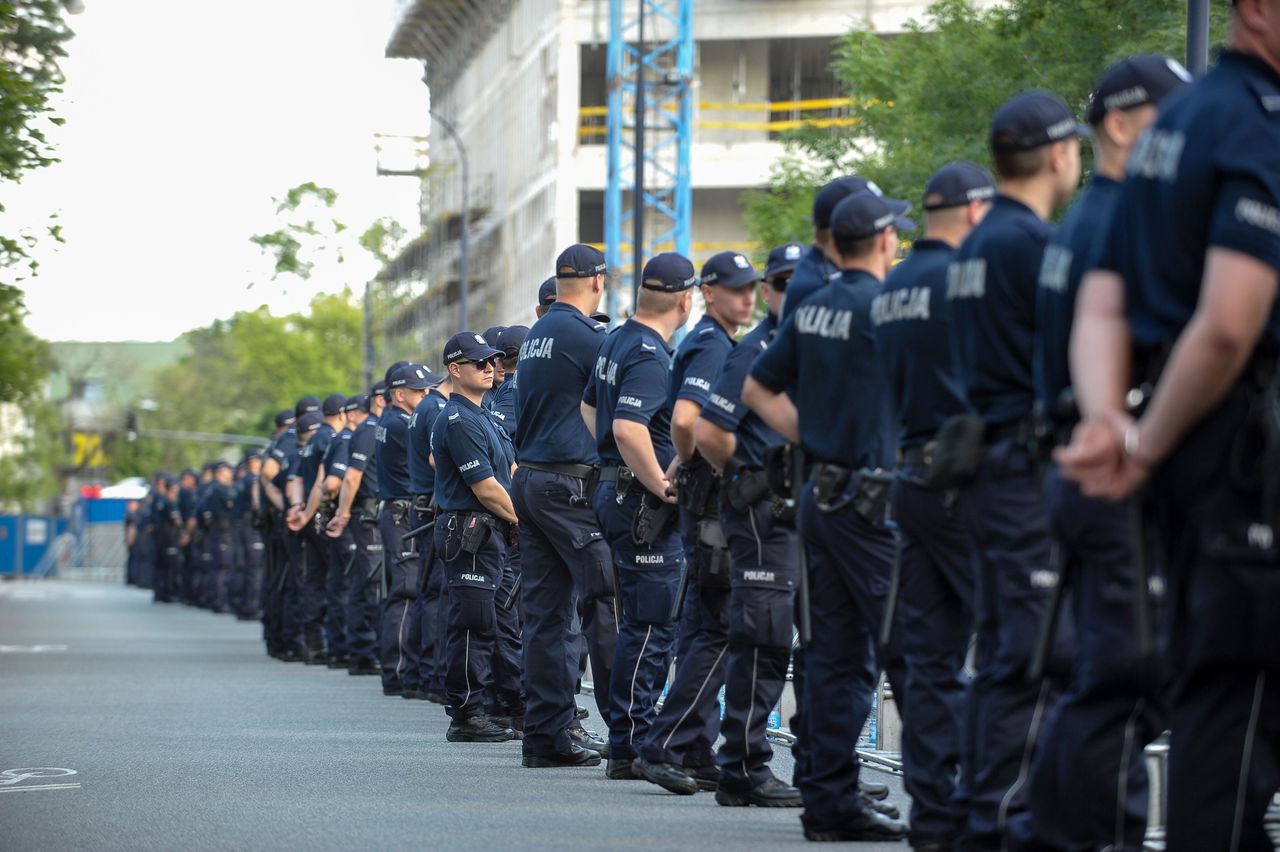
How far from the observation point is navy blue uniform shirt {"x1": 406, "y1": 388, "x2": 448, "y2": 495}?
15.6m

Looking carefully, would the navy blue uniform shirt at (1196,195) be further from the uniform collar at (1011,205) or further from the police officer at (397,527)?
the police officer at (397,527)

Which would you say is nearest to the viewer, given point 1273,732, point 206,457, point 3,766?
point 1273,732

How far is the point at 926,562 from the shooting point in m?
7.46

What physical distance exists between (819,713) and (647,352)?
2768mm

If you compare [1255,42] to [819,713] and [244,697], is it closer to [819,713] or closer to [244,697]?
[819,713]

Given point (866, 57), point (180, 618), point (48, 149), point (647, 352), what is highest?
point (866, 57)

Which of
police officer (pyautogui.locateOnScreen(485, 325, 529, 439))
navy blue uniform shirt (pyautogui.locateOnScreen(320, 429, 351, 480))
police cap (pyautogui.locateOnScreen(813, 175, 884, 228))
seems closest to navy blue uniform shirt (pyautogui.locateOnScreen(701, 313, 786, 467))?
police cap (pyautogui.locateOnScreen(813, 175, 884, 228))

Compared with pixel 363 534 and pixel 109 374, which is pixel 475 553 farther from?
pixel 109 374

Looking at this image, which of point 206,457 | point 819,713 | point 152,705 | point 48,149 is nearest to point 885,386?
point 819,713

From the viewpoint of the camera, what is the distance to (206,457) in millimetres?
117375

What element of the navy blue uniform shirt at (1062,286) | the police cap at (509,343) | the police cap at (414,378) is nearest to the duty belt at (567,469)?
the police cap at (509,343)

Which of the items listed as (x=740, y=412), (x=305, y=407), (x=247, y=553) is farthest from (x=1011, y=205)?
(x=247, y=553)

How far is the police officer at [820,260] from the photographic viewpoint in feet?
29.1

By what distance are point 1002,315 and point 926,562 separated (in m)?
1.09
